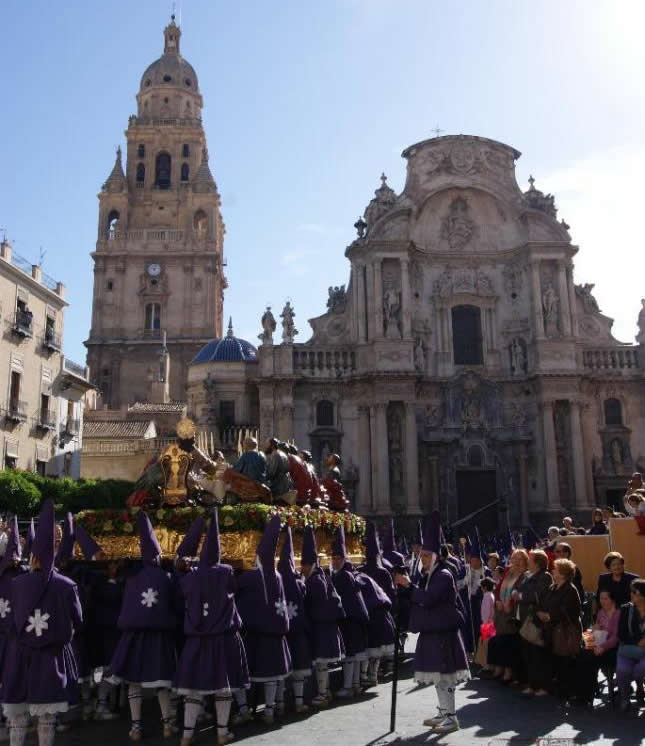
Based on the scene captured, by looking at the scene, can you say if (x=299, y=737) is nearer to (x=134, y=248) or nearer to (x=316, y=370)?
(x=316, y=370)

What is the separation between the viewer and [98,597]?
9297 mm

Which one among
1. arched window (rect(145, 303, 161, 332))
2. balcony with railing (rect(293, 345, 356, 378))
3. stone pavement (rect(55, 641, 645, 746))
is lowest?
stone pavement (rect(55, 641, 645, 746))

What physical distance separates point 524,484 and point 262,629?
25.1 m

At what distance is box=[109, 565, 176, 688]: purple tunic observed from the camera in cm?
802

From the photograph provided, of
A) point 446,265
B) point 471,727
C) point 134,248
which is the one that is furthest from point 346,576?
point 134,248

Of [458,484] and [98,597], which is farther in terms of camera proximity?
[458,484]

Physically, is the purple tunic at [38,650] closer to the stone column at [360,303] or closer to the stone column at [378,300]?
the stone column at [378,300]

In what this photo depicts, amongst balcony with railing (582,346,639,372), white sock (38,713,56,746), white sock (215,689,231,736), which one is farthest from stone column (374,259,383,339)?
white sock (38,713,56,746)

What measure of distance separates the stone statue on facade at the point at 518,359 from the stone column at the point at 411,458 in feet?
17.1

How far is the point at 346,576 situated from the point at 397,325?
911 inches

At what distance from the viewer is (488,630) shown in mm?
11508

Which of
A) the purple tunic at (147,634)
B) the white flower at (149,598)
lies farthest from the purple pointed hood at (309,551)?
the white flower at (149,598)

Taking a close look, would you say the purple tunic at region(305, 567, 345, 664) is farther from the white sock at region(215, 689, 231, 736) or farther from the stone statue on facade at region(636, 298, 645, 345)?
the stone statue on facade at region(636, 298, 645, 345)

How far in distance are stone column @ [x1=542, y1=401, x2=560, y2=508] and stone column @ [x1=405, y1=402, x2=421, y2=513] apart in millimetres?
5323
